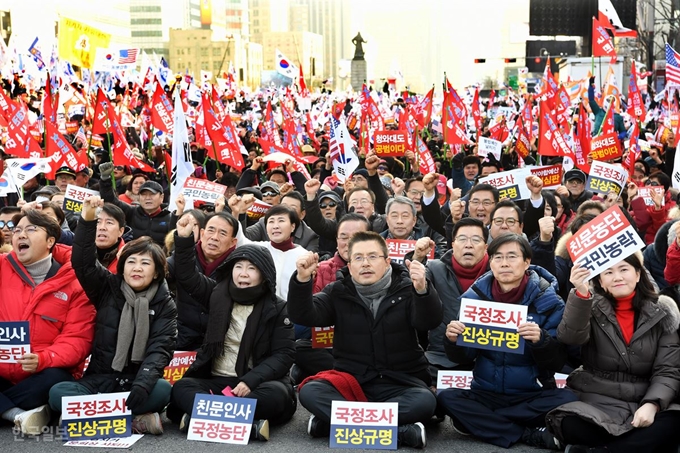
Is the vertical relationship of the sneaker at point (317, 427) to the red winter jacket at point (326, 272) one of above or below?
below

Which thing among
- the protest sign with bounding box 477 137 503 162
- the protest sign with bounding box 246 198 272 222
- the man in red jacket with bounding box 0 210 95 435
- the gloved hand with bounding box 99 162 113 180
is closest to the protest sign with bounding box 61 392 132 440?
the man in red jacket with bounding box 0 210 95 435

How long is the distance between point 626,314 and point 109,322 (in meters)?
3.21

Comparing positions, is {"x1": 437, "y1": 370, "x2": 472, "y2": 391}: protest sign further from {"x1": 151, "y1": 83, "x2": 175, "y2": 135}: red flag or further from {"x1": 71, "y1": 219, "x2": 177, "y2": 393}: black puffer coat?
{"x1": 151, "y1": 83, "x2": 175, "y2": 135}: red flag

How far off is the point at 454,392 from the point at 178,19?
141046 millimetres

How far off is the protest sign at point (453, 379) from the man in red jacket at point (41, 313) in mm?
2326

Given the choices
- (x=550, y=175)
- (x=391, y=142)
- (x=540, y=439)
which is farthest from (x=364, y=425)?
(x=391, y=142)

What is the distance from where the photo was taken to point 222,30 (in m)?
135

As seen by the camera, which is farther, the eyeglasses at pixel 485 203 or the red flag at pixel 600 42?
the red flag at pixel 600 42

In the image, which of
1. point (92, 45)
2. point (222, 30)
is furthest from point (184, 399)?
point (222, 30)

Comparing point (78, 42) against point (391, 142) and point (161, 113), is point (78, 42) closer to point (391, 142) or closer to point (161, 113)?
point (161, 113)

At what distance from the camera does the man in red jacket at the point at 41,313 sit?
18.4 feet

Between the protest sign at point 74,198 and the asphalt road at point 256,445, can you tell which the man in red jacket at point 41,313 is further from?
the protest sign at point 74,198

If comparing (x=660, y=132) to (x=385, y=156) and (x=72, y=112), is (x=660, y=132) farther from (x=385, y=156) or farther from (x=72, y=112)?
(x=72, y=112)

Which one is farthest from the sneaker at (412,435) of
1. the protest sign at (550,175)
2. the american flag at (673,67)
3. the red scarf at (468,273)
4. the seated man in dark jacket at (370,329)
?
the american flag at (673,67)
